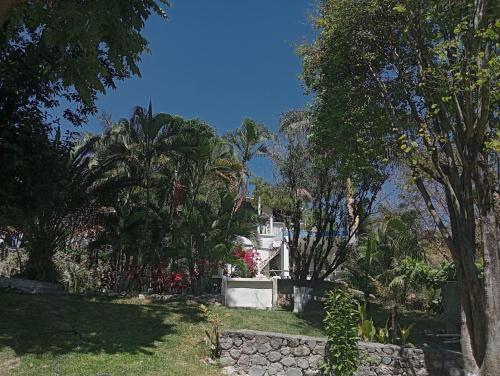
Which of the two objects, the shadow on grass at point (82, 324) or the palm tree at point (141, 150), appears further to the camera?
the palm tree at point (141, 150)

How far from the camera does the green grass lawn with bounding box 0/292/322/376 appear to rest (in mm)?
9578

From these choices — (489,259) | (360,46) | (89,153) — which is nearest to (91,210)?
(89,153)

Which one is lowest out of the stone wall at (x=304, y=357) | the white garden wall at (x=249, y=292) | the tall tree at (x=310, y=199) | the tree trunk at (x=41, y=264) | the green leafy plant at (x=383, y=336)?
the stone wall at (x=304, y=357)

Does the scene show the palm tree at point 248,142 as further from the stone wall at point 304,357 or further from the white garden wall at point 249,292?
the stone wall at point 304,357

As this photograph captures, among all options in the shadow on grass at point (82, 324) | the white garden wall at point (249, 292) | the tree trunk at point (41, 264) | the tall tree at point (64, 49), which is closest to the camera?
the tall tree at point (64, 49)

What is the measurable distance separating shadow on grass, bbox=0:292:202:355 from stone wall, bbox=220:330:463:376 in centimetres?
178

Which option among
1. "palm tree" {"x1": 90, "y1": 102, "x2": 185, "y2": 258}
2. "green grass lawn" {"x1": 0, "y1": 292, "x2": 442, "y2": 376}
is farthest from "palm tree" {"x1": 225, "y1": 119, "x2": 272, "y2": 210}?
"green grass lawn" {"x1": 0, "y1": 292, "x2": 442, "y2": 376}

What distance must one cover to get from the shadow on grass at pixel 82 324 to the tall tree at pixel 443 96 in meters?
6.54

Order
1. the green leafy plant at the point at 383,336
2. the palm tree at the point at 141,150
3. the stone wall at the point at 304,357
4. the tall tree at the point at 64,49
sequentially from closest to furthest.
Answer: the tall tree at the point at 64,49 → the stone wall at the point at 304,357 → the green leafy plant at the point at 383,336 → the palm tree at the point at 141,150

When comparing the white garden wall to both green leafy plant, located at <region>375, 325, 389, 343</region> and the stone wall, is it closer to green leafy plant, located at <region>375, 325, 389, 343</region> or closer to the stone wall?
the stone wall

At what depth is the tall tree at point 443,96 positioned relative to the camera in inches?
363

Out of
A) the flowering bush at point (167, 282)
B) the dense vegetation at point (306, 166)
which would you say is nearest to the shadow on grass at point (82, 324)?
the dense vegetation at point (306, 166)

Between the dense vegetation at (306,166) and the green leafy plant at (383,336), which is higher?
the dense vegetation at (306,166)

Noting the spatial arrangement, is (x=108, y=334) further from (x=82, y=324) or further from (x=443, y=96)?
(x=443, y=96)
